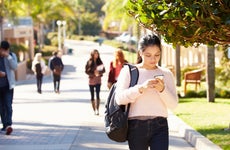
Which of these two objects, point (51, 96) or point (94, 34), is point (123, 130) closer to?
point (51, 96)

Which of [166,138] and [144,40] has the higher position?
[144,40]

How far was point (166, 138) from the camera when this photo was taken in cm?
603

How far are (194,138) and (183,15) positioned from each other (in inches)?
175

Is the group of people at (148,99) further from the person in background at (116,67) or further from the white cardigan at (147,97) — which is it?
the person in background at (116,67)

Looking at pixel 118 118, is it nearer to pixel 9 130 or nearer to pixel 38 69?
pixel 9 130

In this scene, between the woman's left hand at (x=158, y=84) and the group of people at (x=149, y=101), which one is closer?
the woman's left hand at (x=158, y=84)

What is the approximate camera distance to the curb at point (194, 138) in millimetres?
9826

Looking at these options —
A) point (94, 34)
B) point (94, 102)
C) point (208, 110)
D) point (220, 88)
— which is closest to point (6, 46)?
A: point (94, 102)

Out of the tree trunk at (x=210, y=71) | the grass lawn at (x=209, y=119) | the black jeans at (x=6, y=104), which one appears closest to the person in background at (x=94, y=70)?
the grass lawn at (x=209, y=119)

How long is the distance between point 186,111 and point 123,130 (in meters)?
10.1

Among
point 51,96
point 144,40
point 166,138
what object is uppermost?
point 144,40

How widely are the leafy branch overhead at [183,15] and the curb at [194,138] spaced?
2.83 metres

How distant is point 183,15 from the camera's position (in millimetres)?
6781

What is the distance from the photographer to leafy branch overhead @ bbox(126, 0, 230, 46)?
21.7 ft
